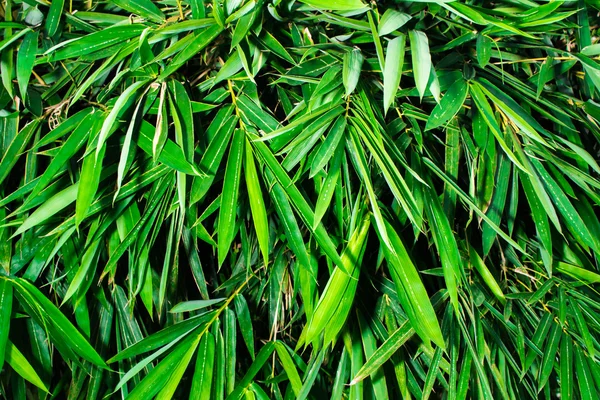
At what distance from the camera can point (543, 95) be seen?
984 mm

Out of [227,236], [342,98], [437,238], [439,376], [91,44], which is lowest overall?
[439,376]

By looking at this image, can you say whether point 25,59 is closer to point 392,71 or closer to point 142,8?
point 142,8

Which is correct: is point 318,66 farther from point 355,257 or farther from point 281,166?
point 355,257

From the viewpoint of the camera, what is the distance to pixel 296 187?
0.82 metres

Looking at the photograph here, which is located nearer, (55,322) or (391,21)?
(391,21)

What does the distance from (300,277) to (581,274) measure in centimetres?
52

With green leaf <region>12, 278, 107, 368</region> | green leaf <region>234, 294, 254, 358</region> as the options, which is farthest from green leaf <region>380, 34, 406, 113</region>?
green leaf <region>12, 278, 107, 368</region>

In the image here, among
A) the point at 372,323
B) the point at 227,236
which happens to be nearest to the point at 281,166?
the point at 227,236

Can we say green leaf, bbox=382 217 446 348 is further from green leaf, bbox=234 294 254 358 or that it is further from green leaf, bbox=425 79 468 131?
green leaf, bbox=234 294 254 358

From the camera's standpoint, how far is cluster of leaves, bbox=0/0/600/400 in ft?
2.55

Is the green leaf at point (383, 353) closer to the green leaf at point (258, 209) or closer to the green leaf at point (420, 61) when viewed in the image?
the green leaf at point (258, 209)

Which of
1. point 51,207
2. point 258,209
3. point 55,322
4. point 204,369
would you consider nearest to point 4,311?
point 55,322

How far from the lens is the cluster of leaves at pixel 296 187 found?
78 centimetres

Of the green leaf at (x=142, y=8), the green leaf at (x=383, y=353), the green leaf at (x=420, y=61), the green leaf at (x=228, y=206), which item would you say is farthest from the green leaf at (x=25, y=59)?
the green leaf at (x=383, y=353)
